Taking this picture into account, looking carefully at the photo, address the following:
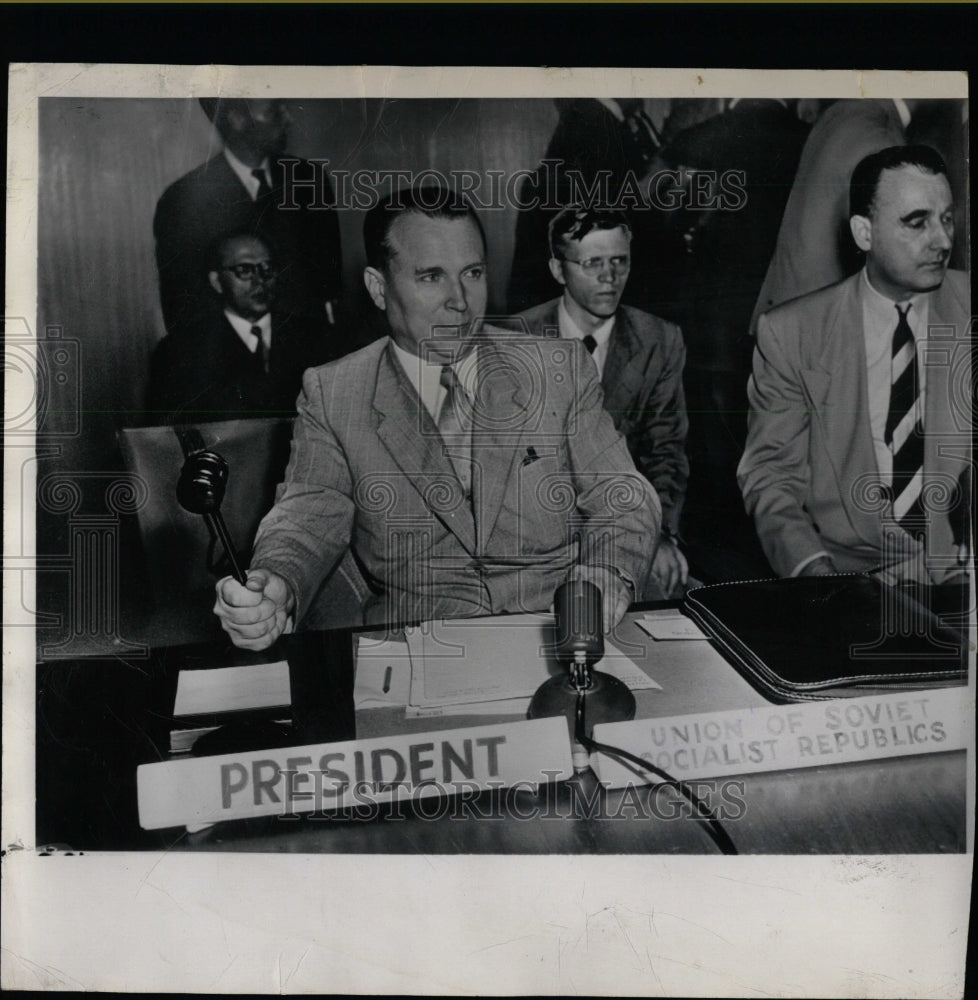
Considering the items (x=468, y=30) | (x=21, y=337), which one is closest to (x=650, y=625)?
(x=468, y=30)

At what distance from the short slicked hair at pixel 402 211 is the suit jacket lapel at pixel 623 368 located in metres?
0.29

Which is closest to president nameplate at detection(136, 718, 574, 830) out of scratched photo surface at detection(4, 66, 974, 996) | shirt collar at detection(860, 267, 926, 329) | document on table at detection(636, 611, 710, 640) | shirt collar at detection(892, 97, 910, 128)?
scratched photo surface at detection(4, 66, 974, 996)

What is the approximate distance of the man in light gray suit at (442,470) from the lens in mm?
1767

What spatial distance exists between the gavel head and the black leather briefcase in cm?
86

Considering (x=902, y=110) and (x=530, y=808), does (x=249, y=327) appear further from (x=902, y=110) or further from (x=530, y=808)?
(x=902, y=110)

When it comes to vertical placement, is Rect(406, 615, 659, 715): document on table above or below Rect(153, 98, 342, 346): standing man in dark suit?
below

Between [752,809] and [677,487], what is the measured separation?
59cm

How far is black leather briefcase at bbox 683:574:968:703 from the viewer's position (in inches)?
68.8

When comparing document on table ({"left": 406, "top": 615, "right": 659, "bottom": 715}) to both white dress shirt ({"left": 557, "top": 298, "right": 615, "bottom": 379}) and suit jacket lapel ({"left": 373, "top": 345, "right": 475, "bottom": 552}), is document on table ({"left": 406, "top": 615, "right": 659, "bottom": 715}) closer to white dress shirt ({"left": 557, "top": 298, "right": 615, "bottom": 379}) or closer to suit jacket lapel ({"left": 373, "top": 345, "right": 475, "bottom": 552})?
suit jacket lapel ({"left": 373, "top": 345, "right": 475, "bottom": 552})

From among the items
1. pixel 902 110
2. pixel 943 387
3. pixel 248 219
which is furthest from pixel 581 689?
pixel 902 110

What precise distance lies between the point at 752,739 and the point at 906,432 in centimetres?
62

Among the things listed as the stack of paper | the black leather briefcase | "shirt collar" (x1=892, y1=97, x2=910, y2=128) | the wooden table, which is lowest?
the wooden table

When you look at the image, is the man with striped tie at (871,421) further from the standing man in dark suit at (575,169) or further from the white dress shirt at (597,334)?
the standing man in dark suit at (575,169)

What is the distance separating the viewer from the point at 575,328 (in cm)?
178
